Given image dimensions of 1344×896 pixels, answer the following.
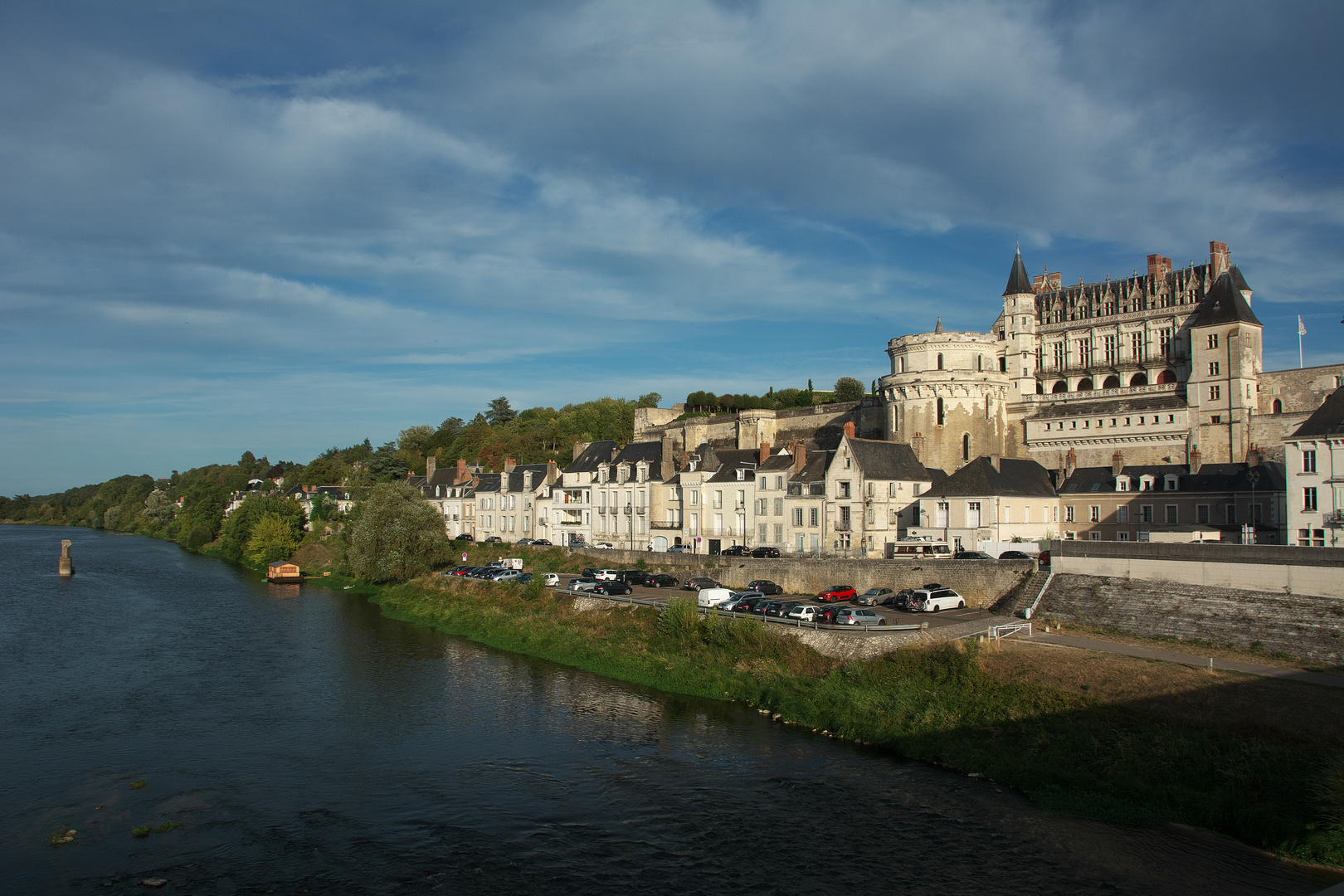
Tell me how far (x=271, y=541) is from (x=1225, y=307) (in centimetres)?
6202

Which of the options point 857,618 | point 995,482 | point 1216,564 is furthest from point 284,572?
point 1216,564

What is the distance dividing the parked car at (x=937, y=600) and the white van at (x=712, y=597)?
674 centimetres

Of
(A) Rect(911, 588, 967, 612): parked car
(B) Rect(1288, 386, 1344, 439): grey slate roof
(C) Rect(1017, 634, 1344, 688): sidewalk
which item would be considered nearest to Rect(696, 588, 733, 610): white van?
→ (A) Rect(911, 588, 967, 612): parked car

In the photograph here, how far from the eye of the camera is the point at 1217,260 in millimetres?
52500

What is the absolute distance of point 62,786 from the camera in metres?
18.4

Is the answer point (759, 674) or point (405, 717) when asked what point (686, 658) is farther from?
point (405, 717)

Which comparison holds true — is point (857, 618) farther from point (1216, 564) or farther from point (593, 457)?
point (593, 457)

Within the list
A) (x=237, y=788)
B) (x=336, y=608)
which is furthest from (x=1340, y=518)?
(x=336, y=608)

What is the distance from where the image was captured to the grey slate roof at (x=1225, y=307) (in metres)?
45.4

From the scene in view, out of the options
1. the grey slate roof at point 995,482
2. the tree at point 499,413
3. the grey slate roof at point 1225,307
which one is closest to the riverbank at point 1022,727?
the grey slate roof at point 995,482

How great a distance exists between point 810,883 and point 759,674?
1167 cm

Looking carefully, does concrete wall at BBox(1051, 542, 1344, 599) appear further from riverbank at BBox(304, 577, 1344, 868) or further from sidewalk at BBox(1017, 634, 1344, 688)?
riverbank at BBox(304, 577, 1344, 868)

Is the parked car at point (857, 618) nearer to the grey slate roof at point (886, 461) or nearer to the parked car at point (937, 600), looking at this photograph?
the parked car at point (937, 600)

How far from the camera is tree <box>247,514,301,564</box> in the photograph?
62.1m
